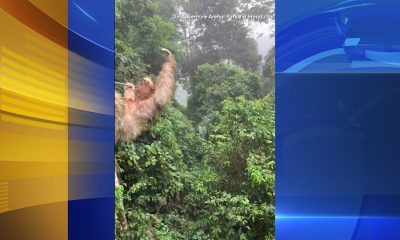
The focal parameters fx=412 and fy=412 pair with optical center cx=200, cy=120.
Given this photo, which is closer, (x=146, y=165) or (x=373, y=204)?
(x=373, y=204)

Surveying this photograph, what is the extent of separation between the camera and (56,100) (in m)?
2.14

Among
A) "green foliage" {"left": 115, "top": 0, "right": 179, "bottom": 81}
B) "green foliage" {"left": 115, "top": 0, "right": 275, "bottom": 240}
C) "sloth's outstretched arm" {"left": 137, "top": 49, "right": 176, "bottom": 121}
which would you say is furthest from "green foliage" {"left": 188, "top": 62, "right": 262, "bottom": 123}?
"green foliage" {"left": 115, "top": 0, "right": 179, "bottom": 81}

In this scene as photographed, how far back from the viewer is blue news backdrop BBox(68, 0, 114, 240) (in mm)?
2312

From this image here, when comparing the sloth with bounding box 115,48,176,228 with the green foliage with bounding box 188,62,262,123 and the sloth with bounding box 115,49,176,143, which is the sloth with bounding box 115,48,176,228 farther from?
the green foliage with bounding box 188,62,262,123

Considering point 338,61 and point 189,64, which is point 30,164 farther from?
point 189,64

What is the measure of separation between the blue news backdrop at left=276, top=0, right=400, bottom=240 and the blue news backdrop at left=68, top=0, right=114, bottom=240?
110 centimetres

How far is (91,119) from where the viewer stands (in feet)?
8.18

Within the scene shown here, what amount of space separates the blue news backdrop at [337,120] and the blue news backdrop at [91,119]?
43.1 inches

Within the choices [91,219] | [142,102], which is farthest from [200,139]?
[91,219]

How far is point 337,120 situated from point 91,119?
143cm

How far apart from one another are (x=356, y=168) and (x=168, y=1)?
13.0 feet

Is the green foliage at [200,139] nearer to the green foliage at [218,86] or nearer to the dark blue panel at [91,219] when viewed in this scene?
the green foliage at [218,86]

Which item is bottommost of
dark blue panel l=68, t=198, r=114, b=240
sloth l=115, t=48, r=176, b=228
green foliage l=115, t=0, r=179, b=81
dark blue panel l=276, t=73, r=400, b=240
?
dark blue panel l=68, t=198, r=114, b=240

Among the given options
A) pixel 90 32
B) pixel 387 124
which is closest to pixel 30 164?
pixel 90 32
